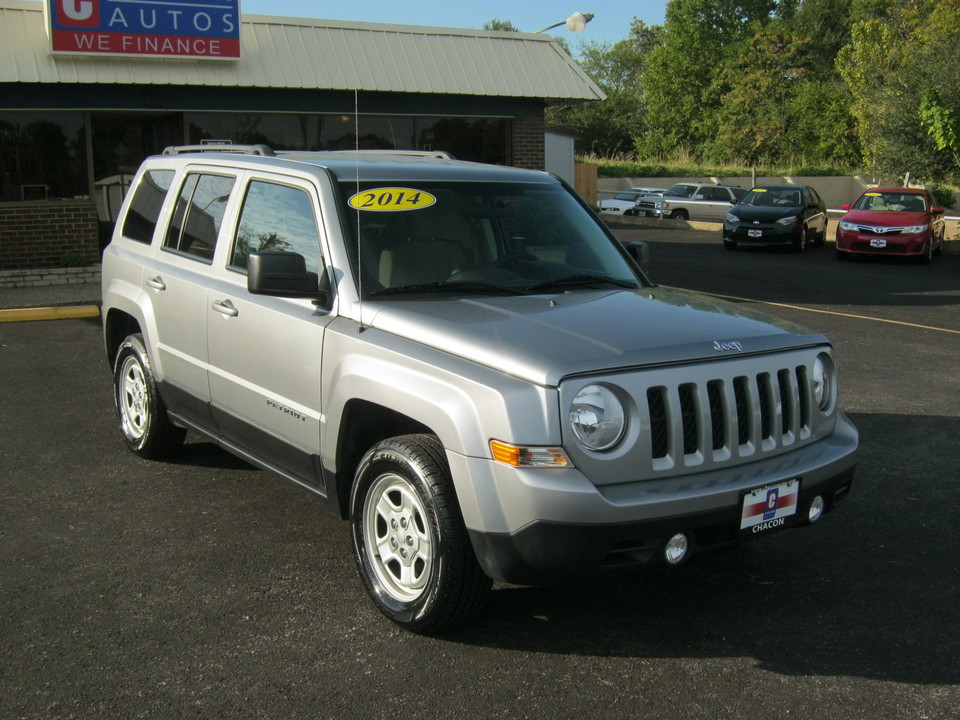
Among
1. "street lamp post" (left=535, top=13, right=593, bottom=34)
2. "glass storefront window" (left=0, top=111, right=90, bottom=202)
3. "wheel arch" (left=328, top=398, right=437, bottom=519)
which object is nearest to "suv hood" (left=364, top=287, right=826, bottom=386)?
"wheel arch" (left=328, top=398, right=437, bottom=519)

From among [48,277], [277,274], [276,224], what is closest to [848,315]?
[276,224]

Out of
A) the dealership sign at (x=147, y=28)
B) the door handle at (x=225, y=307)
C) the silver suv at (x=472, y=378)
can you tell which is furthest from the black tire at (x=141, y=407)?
the dealership sign at (x=147, y=28)

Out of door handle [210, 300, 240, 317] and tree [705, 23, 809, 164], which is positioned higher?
tree [705, 23, 809, 164]

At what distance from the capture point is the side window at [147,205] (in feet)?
21.7

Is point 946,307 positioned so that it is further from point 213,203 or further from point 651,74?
point 651,74

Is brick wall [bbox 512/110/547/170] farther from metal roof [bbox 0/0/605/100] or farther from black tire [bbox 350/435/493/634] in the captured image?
black tire [bbox 350/435/493/634]

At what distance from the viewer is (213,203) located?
5.93m

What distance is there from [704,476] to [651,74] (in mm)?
86184

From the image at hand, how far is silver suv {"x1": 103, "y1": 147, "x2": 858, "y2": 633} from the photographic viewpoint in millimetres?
3906

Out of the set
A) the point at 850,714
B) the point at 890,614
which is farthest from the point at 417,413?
the point at 890,614

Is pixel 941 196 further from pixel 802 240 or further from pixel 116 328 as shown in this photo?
pixel 116 328

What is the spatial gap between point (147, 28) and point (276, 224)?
1200 centimetres

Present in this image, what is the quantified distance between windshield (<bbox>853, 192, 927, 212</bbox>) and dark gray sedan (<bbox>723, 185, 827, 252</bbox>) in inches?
62.0

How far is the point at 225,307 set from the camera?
5.46 m
